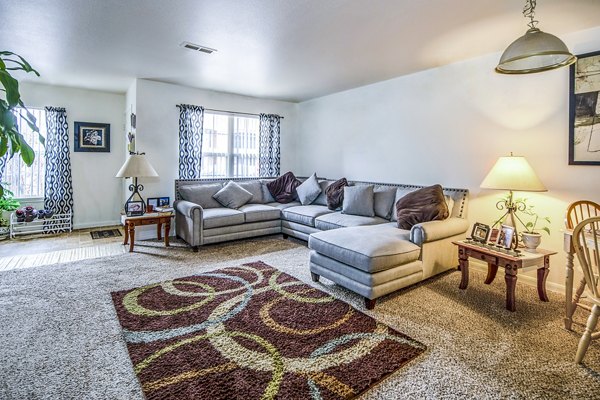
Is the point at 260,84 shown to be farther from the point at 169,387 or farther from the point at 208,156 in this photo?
the point at 169,387

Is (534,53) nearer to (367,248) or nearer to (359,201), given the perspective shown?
(367,248)

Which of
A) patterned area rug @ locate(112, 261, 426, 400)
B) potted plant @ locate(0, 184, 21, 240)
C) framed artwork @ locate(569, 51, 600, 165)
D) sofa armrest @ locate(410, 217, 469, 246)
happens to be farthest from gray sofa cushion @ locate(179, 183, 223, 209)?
framed artwork @ locate(569, 51, 600, 165)

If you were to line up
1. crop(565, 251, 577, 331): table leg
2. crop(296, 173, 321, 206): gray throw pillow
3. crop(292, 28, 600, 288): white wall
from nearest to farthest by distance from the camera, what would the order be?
crop(565, 251, 577, 331): table leg → crop(292, 28, 600, 288): white wall → crop(296, 173, 321, 206): gray throw pillow

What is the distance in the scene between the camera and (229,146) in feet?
19.1

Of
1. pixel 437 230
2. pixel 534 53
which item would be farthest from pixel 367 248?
pixel 534 53

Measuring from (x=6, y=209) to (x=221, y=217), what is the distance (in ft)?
10.9

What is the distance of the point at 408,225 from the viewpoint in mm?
3412

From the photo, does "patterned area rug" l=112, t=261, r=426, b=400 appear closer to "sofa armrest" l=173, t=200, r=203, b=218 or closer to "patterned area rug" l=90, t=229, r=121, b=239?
"sofa armrest" l=173, t=200, r=203, b=218

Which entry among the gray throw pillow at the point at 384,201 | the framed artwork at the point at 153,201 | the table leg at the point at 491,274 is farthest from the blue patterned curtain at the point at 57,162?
the table leg at the point at 491,274

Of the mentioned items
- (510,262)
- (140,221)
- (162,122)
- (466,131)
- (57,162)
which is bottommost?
(510,262)

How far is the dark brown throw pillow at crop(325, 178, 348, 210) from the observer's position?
4.74 m

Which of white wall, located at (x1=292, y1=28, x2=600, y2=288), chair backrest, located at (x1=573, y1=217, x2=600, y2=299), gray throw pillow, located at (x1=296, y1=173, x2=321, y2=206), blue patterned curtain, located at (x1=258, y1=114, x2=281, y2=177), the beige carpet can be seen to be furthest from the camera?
blue patterned curtain, located at (x1=258, y1=114, x2=281, y2=177)

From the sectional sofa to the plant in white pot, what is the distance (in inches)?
23.1

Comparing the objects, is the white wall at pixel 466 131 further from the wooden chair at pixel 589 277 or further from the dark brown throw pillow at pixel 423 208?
the wooden chair at pixel 589 277
